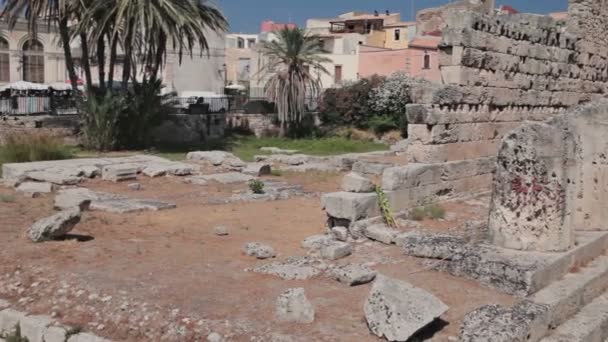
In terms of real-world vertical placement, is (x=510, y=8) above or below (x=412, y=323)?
above

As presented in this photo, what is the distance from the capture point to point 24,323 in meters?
6.51

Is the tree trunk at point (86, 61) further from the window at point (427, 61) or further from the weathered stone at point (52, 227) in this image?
the window at point (427, 61)

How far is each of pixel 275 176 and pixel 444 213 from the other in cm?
774

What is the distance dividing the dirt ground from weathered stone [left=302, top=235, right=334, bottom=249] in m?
0.16

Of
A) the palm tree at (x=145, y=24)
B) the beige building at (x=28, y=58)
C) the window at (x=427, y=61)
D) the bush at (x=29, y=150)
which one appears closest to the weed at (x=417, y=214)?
the bush at (x=29, y=150)

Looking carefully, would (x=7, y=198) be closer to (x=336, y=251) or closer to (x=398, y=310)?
(x=336, y=251)

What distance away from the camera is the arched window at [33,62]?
39375 millimetres

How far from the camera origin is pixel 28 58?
39594 mm

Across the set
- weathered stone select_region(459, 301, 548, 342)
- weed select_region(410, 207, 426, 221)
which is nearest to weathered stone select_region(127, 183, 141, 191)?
weed select_region(410, 207, 426, 221)

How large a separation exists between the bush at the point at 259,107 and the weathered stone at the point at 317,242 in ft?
77.2

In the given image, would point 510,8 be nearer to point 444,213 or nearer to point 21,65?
point 21,65

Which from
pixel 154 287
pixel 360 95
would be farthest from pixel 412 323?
pixel 360 95

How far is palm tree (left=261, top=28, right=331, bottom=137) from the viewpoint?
30.0 meters

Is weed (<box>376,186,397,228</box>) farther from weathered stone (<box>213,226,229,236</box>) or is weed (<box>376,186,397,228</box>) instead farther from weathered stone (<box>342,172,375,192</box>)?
weathered stone (<box>213,226,229,236</box>)
